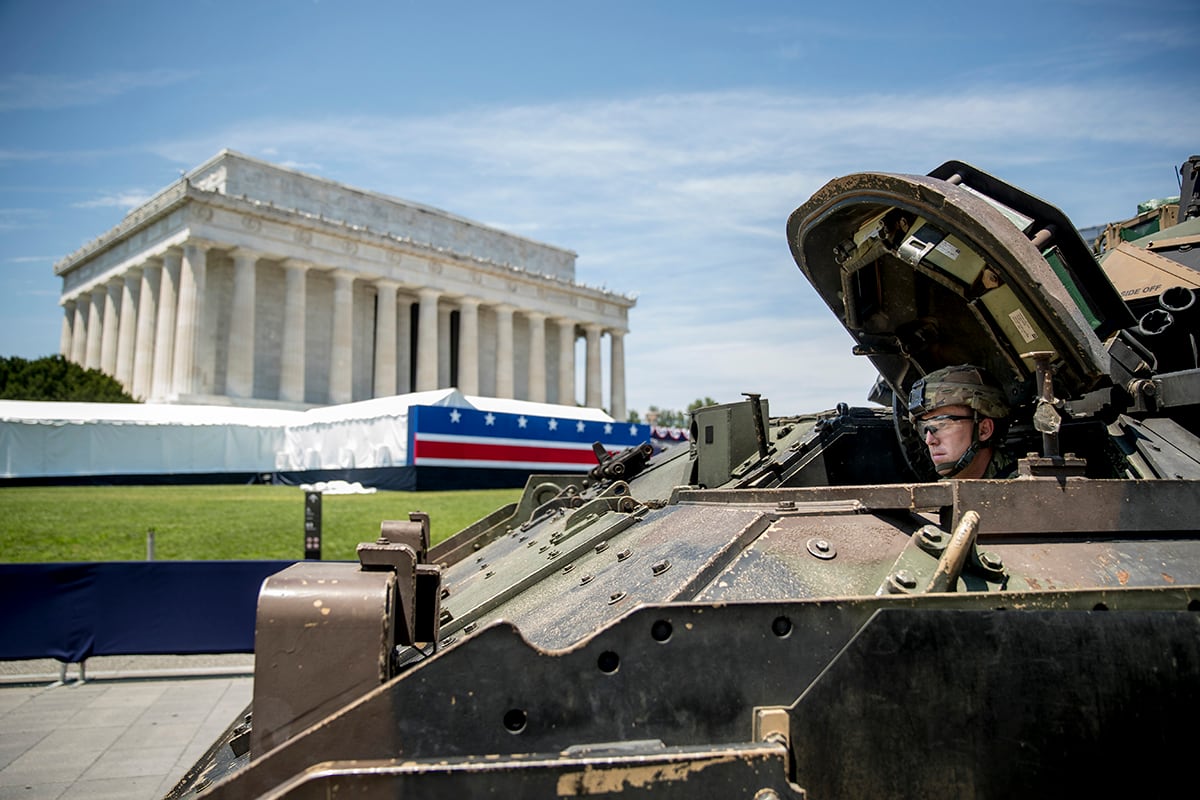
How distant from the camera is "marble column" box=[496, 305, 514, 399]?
56594 mm

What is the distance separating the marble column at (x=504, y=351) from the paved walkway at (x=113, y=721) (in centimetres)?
4638

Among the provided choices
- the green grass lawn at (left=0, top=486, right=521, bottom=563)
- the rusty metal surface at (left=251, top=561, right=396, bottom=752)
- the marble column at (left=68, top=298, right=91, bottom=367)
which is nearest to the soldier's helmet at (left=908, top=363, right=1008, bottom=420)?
the rusty metal surface at (left=251, top=561, right=396, bottom=752)

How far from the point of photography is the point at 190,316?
4241 cm

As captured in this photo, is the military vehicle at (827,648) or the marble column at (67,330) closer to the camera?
the military vehicle at (827,648)

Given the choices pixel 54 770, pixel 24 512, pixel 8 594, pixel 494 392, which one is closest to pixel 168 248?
pixel 494 392

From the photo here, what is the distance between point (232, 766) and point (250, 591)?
6604 mm

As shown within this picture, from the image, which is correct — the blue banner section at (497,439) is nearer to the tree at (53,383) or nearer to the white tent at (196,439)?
the white tent at (196,439)

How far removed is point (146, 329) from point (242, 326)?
6.63 meters

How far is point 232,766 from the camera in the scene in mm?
3305

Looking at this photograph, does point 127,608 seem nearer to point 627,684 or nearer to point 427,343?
point 627,684

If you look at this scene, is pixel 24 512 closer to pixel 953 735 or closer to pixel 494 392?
pixel 953 735

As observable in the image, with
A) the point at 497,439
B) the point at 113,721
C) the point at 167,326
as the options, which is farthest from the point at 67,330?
the point at 113,721

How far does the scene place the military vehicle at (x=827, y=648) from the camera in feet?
7.53

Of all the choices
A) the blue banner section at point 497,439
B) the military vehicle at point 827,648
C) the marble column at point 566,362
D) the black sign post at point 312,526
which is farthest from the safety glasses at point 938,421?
the marble column at point 566,362
